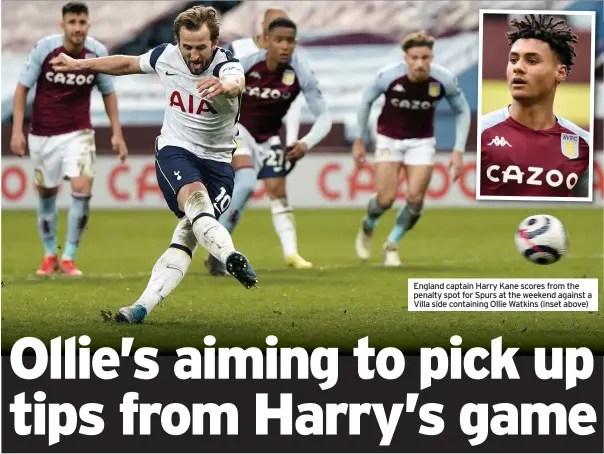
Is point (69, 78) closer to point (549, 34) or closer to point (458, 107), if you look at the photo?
point (458, 107)

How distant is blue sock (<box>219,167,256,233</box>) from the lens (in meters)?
11.6

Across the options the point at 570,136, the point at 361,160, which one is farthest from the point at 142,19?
the point at 570,136

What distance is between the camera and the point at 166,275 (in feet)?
26.3

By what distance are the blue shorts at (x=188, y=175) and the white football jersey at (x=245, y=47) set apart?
3622 mm

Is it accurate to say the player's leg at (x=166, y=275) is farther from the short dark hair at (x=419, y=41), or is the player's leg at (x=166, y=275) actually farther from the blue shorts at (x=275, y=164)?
the short dark hair at (x=419, y=41)

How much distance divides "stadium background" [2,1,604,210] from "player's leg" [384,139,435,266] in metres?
8.27

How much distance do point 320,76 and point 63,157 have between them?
1469 centimetres

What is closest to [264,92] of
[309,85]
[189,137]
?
[309,85]

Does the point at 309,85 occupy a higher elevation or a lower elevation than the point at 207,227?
higher

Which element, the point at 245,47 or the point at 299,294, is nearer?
the point at 299,294

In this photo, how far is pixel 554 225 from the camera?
8852 mm

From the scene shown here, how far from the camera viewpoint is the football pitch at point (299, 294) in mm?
7984

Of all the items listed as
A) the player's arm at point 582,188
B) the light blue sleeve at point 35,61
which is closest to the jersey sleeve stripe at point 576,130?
the player's arm at point 582,188

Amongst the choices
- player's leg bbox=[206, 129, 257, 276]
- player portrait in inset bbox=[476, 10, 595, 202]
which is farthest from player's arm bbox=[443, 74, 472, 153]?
player portrait in inset bbox=[476, 10, 595, 202]
